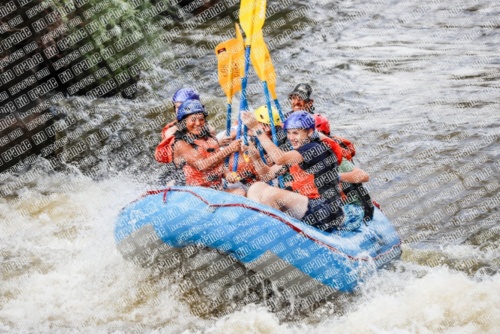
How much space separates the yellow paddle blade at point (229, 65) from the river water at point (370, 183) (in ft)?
5.79

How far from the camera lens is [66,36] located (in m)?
8.42

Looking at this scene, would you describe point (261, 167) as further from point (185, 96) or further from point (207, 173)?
point (185, 96)

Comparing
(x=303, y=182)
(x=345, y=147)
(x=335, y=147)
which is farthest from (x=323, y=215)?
(x=345, y=147)

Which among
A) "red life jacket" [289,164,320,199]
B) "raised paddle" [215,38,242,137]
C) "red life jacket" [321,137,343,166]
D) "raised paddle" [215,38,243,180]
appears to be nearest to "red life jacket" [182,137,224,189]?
"raised paddle" [215,38,243,180]

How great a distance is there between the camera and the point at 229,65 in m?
5.60

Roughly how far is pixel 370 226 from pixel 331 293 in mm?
691

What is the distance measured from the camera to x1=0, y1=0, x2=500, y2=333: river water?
17.2 ft

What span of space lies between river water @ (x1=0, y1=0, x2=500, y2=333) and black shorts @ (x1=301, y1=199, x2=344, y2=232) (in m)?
0.58

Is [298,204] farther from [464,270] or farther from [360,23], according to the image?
[360,23]

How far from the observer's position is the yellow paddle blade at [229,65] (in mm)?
5539

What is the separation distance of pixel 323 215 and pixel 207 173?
1.13 m

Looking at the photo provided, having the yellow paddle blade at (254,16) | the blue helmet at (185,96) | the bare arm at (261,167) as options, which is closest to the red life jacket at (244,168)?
the bare arm at (261,167)

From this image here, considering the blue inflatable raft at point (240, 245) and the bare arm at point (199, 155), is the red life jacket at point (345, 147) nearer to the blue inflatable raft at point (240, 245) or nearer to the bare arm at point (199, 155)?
the blue inflatable raft at point (240, 245)

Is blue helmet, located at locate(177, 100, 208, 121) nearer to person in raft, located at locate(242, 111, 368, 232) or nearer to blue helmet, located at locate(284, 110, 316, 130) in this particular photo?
person in raft, located at locate(242, 111, 368, 232)
